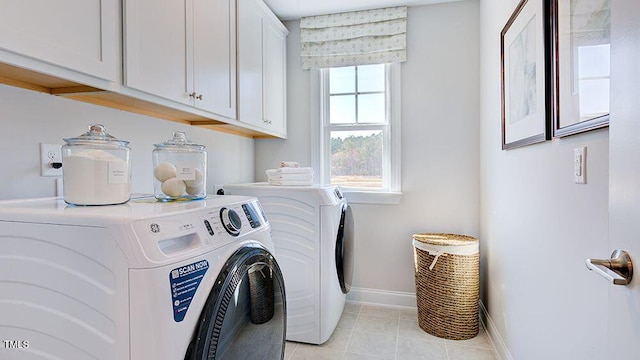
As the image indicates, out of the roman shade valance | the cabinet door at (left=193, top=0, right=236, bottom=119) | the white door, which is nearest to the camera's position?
the white door

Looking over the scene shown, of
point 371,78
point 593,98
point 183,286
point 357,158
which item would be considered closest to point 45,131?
point 183,286

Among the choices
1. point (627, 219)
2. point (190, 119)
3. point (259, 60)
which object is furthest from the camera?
point (259, 60)

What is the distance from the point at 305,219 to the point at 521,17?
158 cm

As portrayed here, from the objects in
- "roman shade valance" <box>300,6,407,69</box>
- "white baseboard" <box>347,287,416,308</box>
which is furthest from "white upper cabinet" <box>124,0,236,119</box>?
"white baseboard" <box>347,287,416,308</box>

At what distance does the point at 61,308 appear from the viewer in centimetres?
78

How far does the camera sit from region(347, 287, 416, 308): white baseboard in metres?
2.78

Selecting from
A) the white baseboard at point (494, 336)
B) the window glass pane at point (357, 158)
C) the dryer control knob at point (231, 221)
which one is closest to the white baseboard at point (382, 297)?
the white baseboard at point (494, 336)

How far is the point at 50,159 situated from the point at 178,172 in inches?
22.5

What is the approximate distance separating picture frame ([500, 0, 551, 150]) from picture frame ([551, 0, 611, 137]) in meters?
0.07

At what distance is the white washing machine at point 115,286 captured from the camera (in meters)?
0.72

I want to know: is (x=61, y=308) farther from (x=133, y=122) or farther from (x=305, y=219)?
(x=305, y=219)

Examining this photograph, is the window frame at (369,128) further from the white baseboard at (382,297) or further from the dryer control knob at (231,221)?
the dryer control knob at (231,221)

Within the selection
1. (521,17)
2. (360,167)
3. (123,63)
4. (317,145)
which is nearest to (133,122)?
(123,63)

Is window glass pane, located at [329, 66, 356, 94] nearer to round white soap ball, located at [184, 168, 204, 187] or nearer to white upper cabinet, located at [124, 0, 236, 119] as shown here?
white upper cabinet, located at [124, 0, 236, 119]
